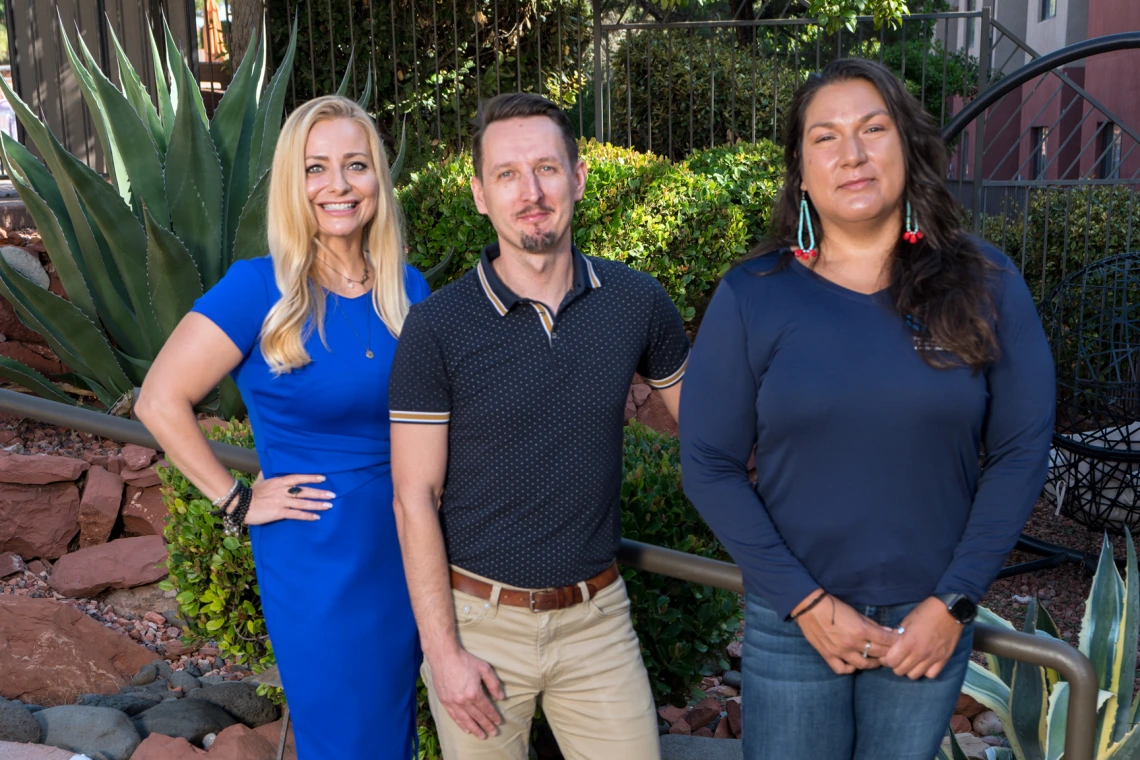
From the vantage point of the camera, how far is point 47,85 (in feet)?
25.0

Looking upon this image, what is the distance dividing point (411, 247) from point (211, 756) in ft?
12.5

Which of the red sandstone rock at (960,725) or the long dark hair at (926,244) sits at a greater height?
the long dark hair at (926,244)

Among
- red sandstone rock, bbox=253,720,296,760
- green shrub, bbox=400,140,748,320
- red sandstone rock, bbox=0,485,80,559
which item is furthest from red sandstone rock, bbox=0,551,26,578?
green shrub, bbox=400,140,748,320

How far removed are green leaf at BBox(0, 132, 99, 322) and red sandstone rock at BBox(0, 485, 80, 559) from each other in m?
0.82

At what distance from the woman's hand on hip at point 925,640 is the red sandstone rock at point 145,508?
149 inches

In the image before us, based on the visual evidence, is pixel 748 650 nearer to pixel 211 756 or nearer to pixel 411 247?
pixel 211 756

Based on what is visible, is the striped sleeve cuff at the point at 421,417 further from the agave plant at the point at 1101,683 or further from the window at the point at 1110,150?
the window at the point at 1110,150

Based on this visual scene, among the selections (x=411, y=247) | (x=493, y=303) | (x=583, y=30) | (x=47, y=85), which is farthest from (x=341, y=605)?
(x=583, y=30)

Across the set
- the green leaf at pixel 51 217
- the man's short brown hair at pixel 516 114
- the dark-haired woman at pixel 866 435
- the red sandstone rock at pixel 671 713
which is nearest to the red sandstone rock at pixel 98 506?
the green leaf at pixel 51 217

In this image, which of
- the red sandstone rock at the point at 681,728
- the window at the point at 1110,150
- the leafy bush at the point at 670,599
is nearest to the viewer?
the leafy bush at the point at 670,599

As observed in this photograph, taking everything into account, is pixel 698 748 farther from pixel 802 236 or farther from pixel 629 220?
pixel 629 220

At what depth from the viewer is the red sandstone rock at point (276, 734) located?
10.6ft

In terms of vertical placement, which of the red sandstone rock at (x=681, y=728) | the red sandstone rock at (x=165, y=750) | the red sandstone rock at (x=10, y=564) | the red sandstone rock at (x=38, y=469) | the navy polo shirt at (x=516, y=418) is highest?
the navy polo shirt at (x=516, y=418)

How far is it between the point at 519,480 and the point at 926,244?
806 millimetres
